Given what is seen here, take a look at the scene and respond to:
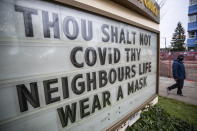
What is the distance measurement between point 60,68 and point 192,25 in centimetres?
3647

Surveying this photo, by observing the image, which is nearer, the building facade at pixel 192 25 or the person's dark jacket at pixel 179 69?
the person's dark jacket at pixel 179 69

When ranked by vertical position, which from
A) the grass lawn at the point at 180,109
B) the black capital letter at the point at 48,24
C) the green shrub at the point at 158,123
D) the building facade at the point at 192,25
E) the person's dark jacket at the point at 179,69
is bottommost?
the grass lawn at the point at 180,109

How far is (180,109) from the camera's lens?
14.2 feet

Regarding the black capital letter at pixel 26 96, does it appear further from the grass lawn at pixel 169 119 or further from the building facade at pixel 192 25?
the building facade at pixel 192 25

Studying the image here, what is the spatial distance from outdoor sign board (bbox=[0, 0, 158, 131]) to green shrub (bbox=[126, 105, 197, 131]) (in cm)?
88

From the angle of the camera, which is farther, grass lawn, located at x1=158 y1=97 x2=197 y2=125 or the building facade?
the building facade

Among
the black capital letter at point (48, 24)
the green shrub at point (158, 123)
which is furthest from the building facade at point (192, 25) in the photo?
the black capital letter at point (48, 24)

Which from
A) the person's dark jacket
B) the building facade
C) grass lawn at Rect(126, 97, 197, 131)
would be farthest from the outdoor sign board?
the building facade

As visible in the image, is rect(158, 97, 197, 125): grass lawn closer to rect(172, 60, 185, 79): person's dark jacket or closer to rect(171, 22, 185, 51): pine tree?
rect(172, 60, 185, 79): person's dark jacket

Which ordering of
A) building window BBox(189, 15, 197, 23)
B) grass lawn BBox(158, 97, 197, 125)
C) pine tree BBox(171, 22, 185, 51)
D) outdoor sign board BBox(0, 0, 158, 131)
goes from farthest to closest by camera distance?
pine tree BBox(171, 22, 185, 51) < building window BBox(189, 15, 197, 23) < grass lawn BBox(158, 97, 197, 125) < outdoor sign board BBox(0, 0, 158, 131)

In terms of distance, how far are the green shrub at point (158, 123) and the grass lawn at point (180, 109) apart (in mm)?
364

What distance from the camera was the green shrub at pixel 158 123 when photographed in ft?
10.4

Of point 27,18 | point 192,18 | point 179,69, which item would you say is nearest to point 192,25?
point 192,18

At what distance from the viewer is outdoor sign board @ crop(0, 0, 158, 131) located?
47.9 inches
